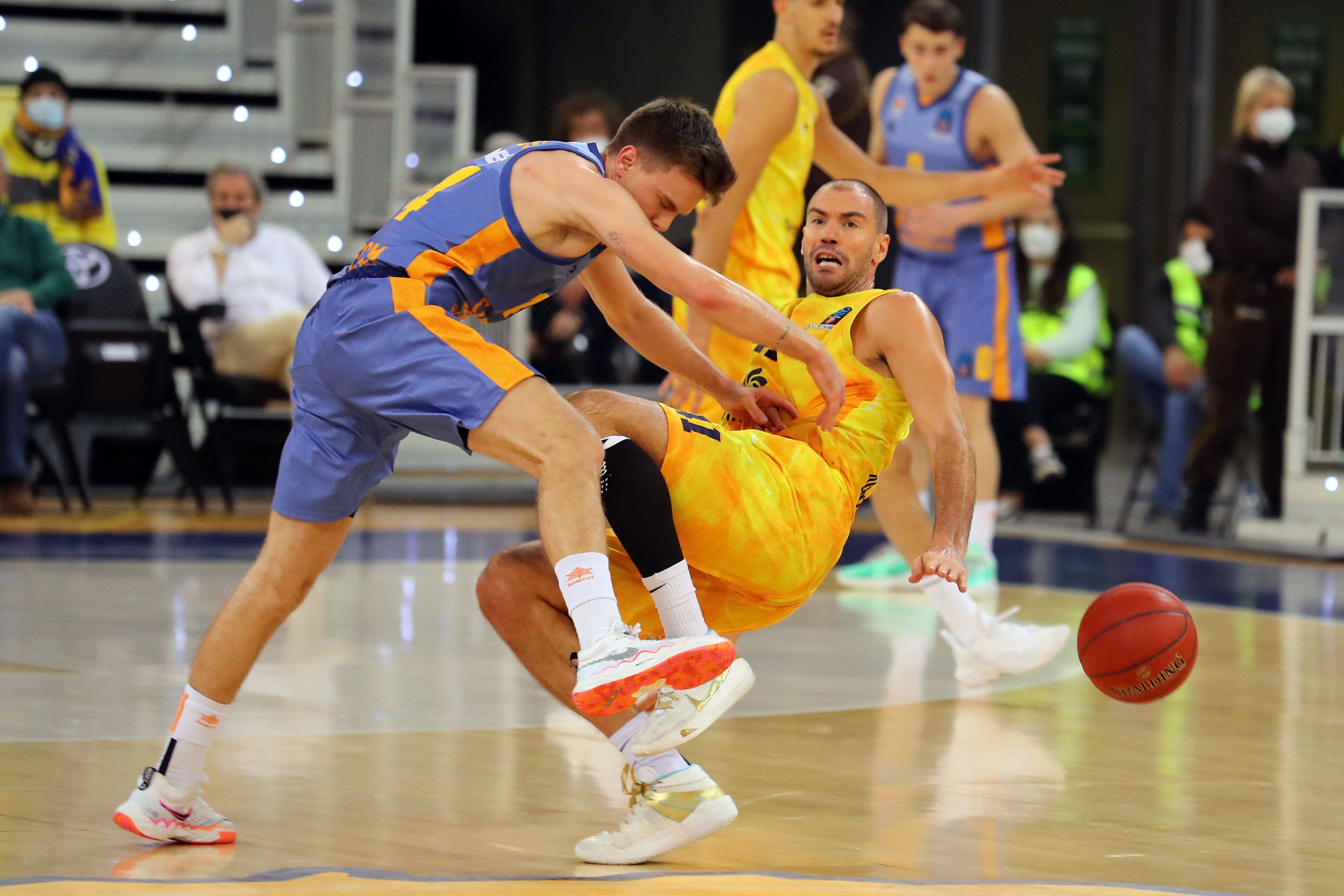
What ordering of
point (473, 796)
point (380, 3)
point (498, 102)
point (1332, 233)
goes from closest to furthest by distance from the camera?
point (473, 796), point (1332, 233), point (380, 3), point (498, 102)

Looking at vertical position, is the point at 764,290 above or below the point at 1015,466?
above

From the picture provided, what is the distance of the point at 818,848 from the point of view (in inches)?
119

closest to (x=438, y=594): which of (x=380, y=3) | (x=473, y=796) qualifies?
(x=473, y=796)

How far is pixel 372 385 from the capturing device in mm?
2945

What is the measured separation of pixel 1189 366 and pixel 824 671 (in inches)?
198

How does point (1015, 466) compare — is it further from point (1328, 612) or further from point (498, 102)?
point (498, 102)

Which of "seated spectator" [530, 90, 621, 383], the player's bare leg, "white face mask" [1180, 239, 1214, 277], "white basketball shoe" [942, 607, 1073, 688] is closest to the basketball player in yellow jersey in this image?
"white basketball shoe" [942, 607, 1073, 688]

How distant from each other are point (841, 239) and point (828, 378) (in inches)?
32.3

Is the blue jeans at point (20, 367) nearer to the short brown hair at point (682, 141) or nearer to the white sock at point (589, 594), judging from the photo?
the short brown hair at point (682, 141)

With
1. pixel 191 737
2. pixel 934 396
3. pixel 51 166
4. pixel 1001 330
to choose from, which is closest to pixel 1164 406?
pixel 1001 330

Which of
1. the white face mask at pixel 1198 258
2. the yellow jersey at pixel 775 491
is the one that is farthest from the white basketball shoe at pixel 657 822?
the white face mask at pixel 1198 258

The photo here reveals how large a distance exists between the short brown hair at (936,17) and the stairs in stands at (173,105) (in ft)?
17.8

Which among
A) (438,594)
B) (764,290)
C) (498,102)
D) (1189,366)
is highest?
(498,102)

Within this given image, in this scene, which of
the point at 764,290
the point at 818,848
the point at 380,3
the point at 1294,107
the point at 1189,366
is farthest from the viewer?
the point at 1294,107
